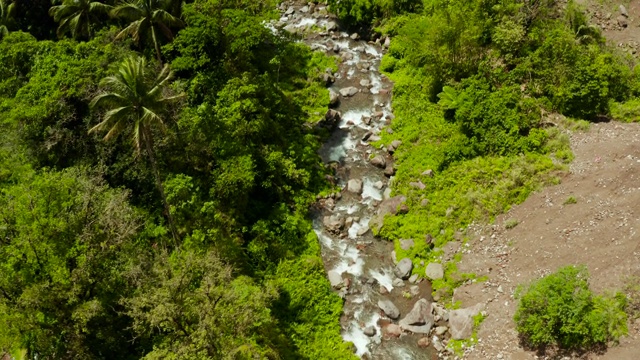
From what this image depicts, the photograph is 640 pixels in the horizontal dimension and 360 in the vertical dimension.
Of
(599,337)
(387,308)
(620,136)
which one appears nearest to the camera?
(599,337)

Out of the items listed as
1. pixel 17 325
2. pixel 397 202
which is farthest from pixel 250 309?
pixel 397 202

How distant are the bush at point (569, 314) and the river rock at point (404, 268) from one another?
9.01m

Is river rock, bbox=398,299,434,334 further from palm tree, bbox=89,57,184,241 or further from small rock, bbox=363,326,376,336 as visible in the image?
palm tree, bbox=89,57,184,241

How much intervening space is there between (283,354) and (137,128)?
16595 mm

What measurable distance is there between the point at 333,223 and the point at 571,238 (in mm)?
17223

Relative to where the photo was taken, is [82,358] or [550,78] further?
[550,78]

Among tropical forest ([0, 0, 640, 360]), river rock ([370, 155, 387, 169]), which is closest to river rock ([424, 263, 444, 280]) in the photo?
tropical forest ([0, 0, 640, 360])

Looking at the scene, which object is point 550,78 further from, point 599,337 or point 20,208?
point 20,208

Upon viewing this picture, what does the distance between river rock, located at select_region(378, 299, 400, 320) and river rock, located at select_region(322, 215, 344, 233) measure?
24.3 ft

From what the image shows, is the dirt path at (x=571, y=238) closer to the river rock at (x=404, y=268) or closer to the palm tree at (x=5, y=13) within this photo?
the river rock at (x=404, y=268)

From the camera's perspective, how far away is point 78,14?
46.0 m

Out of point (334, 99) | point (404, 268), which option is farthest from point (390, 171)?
point (334, 99)

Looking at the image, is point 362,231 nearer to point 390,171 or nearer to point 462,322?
point 390,171

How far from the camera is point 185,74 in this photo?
44406 millimetres
